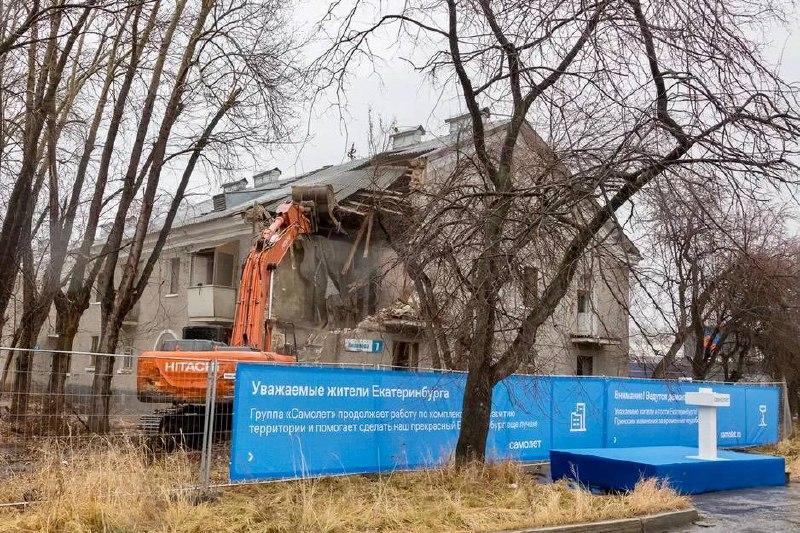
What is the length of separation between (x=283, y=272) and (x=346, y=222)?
264cm

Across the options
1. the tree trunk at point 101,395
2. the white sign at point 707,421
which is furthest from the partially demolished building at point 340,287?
the tree trunk at point 101,395

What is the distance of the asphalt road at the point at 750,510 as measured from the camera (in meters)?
9.84

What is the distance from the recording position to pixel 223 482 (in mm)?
10359

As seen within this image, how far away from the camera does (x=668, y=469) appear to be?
39.5 ft

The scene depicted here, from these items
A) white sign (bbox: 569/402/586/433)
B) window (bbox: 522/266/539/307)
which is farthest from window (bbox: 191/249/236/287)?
window (bbox: 522/266/539/307)

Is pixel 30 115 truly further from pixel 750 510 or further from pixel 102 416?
pixel 750 510

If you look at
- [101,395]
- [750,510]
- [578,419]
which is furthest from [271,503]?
[578,419]

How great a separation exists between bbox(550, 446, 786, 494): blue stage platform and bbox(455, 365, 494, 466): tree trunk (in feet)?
5.65

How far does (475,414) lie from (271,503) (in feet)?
12.2

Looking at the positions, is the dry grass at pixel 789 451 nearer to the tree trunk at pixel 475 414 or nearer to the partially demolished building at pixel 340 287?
the partially demolished building at pixel 340 287

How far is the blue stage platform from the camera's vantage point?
39.1 feet

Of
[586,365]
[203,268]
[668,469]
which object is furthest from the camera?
[586,365]

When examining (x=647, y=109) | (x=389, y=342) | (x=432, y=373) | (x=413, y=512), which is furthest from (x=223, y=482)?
(x=389, y=342)

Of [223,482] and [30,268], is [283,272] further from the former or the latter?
[223,482]
